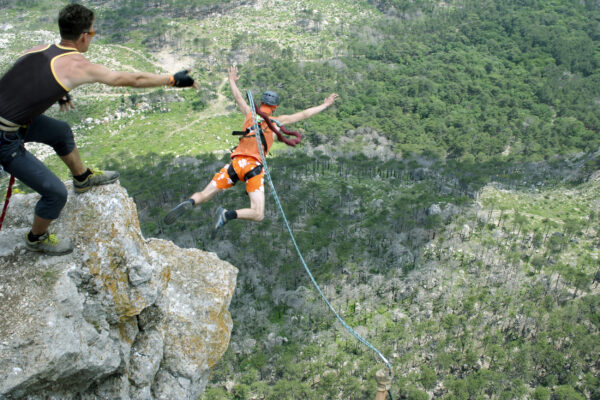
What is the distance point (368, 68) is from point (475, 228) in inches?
1761

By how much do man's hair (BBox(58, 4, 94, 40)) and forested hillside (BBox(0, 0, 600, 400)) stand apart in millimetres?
20257

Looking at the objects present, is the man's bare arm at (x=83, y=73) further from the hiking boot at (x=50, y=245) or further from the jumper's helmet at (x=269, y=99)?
the jumper's helmet at (x=269, y=99)

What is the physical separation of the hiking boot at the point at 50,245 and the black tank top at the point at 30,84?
70.5 inches

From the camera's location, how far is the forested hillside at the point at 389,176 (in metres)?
25.0

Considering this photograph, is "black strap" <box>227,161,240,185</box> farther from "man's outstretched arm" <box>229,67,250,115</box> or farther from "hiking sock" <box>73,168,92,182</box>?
"hiking sock" <box>73,168,92,182</box>

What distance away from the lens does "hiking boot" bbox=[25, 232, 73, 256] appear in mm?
6203

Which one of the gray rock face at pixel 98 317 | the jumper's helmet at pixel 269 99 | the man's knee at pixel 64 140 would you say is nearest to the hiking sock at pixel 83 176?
the gray rock face at pixel 98 317

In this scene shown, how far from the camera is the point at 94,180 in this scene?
7.00 m

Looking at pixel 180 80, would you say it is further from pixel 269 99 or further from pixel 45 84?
pixel 269 99

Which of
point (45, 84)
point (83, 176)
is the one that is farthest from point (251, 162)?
point (45, 84)

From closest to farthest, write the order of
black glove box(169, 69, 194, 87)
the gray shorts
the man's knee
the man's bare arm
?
the man's bare arm → black glove box(169, 69, 194, 87) → the gray shorts → the man's knee

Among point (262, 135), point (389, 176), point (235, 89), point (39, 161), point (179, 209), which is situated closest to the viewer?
point (39, 161)

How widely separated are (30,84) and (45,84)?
17 cm

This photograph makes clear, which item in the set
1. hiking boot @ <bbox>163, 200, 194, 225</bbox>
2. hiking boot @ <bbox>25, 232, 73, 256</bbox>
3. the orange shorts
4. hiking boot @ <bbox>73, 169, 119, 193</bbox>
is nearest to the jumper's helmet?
the orange shorts
